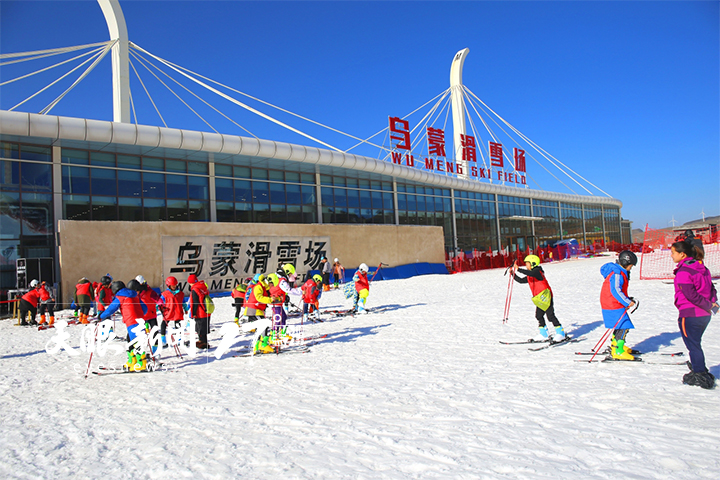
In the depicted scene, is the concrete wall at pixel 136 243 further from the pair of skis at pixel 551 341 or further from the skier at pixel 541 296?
the skier at pixel 541 296

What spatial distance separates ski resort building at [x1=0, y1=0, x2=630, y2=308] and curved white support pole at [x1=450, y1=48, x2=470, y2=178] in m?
4.20

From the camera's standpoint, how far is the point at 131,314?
22.2 feet

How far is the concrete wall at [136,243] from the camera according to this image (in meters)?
16.0

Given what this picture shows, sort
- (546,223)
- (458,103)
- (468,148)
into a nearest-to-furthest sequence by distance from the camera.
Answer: (468,148)
(458,103)
(546,223)

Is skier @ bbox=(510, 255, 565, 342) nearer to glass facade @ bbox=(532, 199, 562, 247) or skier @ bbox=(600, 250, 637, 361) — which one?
skier @ bbox=(600, 250, 637, 361)

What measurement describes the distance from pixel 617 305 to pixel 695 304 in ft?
3.93

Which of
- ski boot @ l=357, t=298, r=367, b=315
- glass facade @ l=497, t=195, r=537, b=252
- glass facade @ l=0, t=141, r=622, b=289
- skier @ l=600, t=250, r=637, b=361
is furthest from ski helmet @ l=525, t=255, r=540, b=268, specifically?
glass facade @ l=497, t=195, r=537, b=252

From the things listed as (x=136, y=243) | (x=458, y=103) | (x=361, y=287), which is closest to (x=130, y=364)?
(x=361, y=287)

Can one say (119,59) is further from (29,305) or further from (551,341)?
(551,341)

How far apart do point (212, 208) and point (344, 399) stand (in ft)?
59.9

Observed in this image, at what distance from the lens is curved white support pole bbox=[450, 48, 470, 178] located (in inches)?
1415

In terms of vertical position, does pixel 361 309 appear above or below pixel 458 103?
below

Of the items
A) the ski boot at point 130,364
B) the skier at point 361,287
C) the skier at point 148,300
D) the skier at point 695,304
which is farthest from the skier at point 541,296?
the ski boot at point 130,364

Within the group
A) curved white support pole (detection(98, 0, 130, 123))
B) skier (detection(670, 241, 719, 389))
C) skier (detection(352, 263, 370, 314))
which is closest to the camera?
skier (detection(670, 241, 719, 389))
